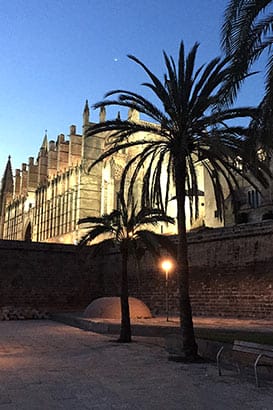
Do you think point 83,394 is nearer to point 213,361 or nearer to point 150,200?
point 213,361

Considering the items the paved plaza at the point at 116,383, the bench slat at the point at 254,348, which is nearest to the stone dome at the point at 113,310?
the paved plaza at the point at 116,383

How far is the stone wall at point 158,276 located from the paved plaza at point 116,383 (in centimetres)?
351

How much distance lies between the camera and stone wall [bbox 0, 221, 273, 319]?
15617 mm

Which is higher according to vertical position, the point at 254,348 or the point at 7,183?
the point at 7,183

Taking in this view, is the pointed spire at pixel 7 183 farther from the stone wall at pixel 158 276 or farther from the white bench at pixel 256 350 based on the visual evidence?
the white bench at pixel 256 350

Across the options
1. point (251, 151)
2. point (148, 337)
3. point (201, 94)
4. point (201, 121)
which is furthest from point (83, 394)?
point (148, 337)

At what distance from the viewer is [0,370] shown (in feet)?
22.2

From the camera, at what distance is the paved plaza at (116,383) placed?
4.67m

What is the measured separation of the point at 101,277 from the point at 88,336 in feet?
42.0

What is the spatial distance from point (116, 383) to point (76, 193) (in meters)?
32.7

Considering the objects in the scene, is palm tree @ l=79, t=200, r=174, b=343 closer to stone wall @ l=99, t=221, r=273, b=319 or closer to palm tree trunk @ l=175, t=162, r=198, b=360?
palm tree trunk @ l=175, t=162, r=198, b=360

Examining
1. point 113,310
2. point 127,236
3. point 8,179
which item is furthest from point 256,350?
point 8,179

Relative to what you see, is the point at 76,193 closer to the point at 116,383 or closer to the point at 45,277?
the point at 45,277

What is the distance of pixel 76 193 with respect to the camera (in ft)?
124
